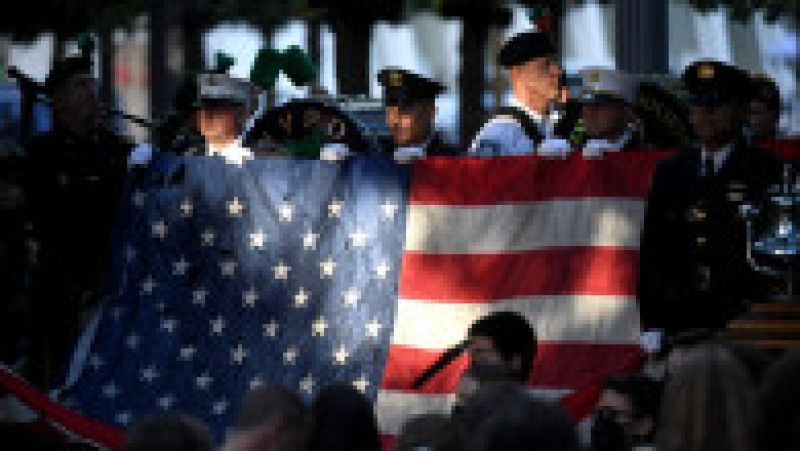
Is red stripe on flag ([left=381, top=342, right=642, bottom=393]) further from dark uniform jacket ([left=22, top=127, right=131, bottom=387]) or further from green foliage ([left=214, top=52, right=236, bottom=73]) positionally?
green foliage ([left=214, top=52, right=236, bottom=73])

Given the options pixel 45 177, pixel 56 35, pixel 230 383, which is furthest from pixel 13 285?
pixel 56 35

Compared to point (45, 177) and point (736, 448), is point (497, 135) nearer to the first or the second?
point (45, 177)

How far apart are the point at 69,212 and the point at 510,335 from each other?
3293 millimetres

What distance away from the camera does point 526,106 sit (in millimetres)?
13477

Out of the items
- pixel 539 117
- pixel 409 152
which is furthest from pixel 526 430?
pixel 539 117

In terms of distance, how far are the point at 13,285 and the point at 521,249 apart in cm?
290

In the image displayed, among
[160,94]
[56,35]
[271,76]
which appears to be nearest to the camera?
[271,76]

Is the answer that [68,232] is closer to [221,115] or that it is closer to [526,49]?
[221,115]

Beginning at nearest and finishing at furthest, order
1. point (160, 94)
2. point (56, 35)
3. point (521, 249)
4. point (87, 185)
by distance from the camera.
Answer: point (521, 249) → point (87, 185) → point (160, 94) → point (56, 35)

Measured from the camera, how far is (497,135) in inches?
530

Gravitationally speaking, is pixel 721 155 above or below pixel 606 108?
below

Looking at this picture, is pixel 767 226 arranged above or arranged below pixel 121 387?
above

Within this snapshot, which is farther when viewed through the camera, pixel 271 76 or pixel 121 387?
pixel 271 76

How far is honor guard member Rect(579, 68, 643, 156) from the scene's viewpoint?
12.8m
